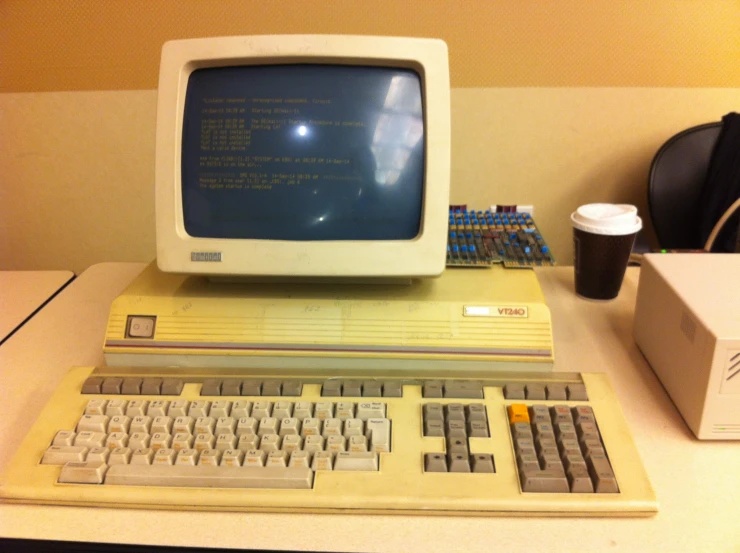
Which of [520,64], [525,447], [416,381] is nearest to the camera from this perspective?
[525,447]

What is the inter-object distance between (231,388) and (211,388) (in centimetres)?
2

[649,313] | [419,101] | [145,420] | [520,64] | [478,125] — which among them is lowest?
[145,420]

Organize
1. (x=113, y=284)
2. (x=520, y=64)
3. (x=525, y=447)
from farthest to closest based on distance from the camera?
(x=520, y=64), (x=113, y=284), (x=525, y=447)

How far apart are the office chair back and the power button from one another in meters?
1.02

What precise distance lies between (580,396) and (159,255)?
0.55 metres

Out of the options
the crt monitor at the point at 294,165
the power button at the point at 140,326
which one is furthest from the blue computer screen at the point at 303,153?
the power button at the point at 140,326

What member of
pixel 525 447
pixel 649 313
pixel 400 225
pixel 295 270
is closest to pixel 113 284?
pixel 295 270

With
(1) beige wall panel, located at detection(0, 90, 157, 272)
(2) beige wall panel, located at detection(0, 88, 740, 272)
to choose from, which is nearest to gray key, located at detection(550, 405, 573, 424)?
(2) beige wall panel, located at detection(0, 88, 740, 272)

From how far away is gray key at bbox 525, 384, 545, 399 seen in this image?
2.24 feet

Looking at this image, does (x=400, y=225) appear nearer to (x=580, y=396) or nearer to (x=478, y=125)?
(x=580, y=396)

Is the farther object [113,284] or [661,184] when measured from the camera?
[661,184]

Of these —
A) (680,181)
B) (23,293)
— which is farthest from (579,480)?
(23,293)

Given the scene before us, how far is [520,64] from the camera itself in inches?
47.4

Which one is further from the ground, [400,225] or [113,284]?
[400,225]
